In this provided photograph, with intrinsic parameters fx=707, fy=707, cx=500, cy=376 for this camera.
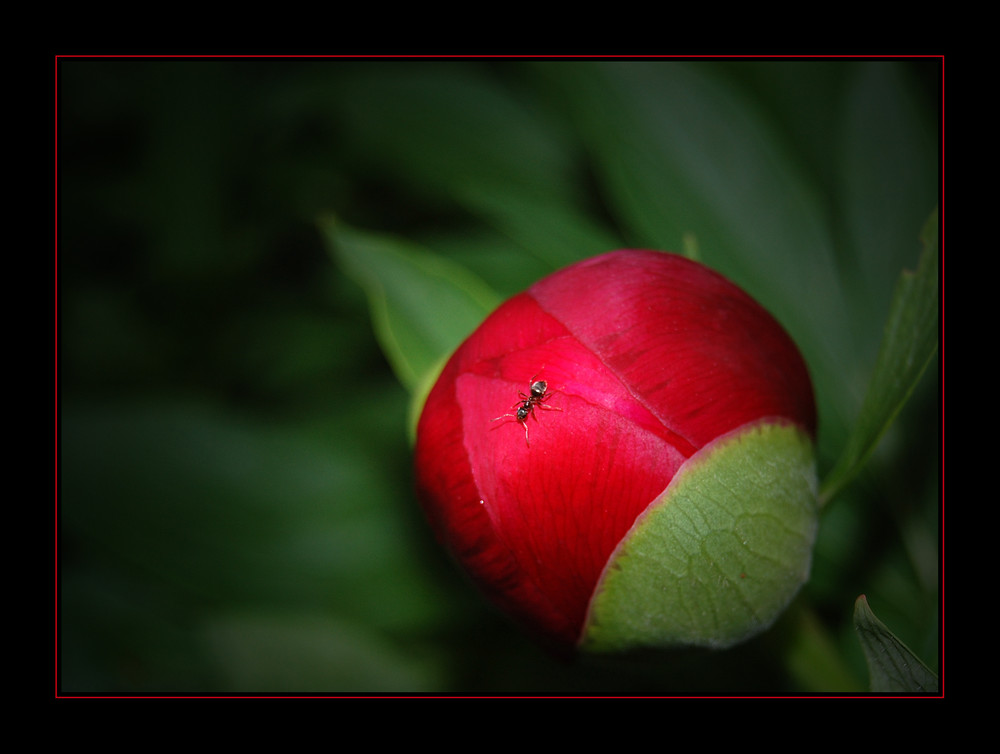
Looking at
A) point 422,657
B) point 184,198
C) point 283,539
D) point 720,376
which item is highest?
point 184,198

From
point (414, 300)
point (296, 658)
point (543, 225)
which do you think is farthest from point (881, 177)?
point (296, 658)

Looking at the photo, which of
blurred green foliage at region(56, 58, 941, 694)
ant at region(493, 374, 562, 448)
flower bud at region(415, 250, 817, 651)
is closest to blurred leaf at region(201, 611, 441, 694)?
blurred green foliage at region(56, 58, 941, 694)

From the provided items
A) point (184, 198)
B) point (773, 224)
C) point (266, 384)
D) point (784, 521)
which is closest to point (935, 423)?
point (773, 224)

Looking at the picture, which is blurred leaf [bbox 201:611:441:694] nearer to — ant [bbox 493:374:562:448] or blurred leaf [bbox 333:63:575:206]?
ant [bbox 493:374:562:448]

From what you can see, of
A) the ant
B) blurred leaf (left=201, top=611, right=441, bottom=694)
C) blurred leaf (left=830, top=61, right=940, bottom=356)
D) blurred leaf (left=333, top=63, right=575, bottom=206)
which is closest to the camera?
the ant

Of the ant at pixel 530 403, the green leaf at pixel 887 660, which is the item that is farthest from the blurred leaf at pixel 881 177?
the ant at pixel 530 403

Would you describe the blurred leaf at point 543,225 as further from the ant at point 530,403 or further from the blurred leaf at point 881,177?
the ant at point 530,403

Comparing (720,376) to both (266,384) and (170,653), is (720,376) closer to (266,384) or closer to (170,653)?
(170,653)
